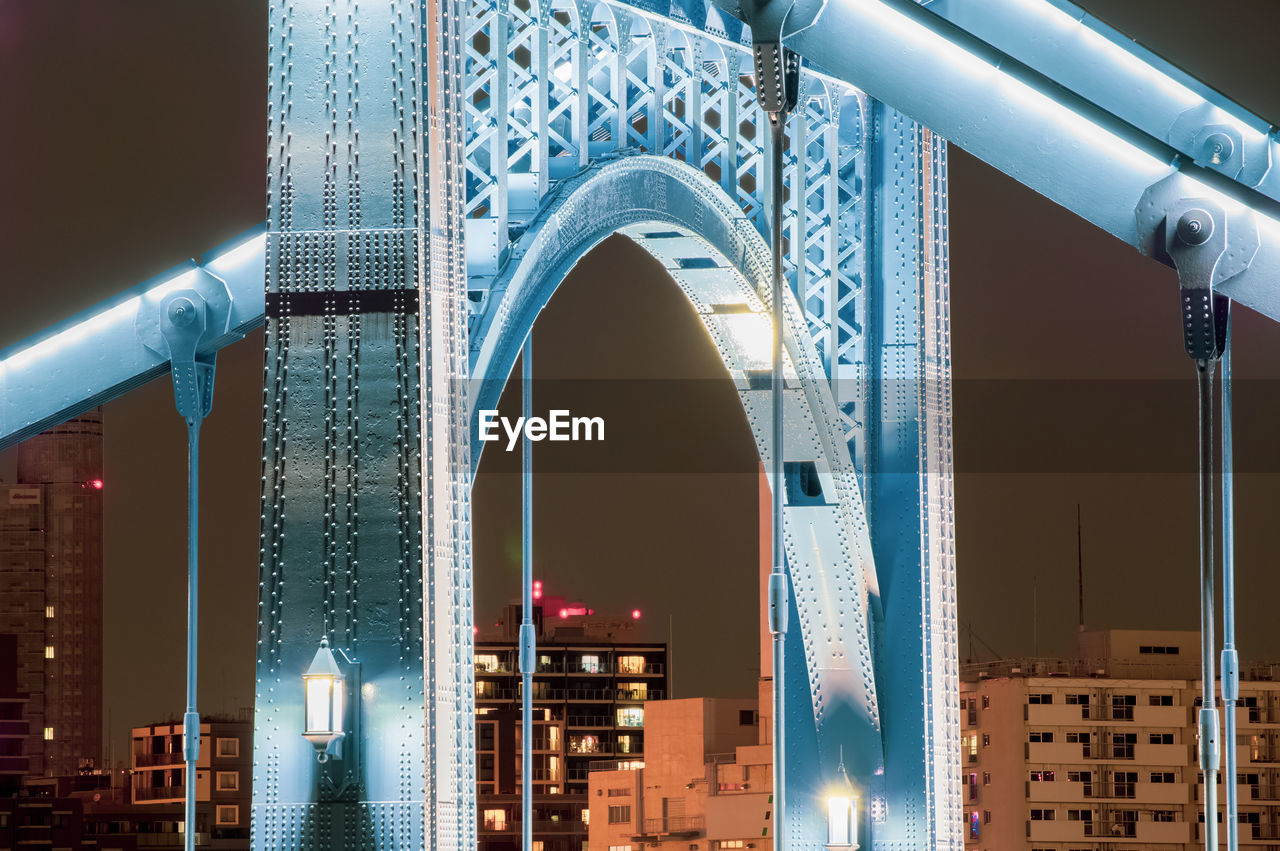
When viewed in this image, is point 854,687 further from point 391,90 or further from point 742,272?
point 391,90

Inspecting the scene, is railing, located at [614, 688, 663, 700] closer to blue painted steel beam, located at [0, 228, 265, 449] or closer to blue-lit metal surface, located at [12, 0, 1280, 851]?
blue-lit metal surface, located at [12, 0, 1280, 851]

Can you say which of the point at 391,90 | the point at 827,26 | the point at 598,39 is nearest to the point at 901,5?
the point at 827,26

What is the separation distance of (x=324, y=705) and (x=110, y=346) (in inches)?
240

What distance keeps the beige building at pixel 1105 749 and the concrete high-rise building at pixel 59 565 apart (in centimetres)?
7991

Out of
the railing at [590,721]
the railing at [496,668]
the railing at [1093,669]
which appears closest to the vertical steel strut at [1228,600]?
the railing at [1093,669]

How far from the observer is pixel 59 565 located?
7372 inches

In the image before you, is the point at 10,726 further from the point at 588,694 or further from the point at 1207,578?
the point at 1207,578

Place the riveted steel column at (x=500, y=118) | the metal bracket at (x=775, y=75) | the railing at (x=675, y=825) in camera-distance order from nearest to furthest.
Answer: the metal bracket at (x=775, y=75)
the riveted steel column at (x=500, y=118)
the railing at (x=675, y=825)

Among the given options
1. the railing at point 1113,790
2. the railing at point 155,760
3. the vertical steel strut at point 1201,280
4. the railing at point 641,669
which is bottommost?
the railing at point 1113,790

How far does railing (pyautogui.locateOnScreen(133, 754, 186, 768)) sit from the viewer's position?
156500mm

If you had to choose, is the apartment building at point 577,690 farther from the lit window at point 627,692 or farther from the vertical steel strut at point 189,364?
the vertical steel strut at point 189,364

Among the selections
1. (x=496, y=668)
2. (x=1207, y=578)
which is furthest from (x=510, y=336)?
(x=496, y=668)

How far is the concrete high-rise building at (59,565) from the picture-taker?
182 metres

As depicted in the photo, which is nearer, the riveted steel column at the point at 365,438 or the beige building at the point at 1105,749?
the riveted steel column at the point at 365,438
